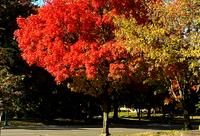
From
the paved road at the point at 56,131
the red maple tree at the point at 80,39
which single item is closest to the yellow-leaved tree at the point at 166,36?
the red maple tree at the point at 80,39

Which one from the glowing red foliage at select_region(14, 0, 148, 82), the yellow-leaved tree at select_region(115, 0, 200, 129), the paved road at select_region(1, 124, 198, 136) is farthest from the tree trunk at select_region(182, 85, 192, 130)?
the glowing red foliage at select_region(14, 0, 148, 82)

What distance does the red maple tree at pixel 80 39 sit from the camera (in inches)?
428

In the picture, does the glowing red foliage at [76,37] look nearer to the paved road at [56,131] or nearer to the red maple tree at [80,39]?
the red maple tree at [80,39]

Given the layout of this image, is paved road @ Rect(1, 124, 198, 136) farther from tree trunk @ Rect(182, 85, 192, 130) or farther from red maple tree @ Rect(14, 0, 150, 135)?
red maple tree @ Rect(14, 0, 150, 135)

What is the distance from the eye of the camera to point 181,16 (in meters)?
10.6

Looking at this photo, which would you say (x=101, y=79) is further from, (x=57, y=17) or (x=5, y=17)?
(x=5, y=17)

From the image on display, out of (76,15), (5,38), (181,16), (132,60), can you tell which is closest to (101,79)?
(132,60)

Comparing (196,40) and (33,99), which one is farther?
(33,99)

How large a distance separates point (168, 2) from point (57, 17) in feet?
16.1

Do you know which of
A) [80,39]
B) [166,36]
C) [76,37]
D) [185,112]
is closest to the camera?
[166,36]

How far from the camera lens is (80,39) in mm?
11750

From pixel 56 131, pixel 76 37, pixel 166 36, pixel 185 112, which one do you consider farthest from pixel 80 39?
pixel 185 112

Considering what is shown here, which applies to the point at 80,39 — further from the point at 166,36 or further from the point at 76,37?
the point at 166,36

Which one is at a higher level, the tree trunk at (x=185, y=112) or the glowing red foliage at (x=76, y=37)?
the glowing red foliage at (x=76, y=37)
